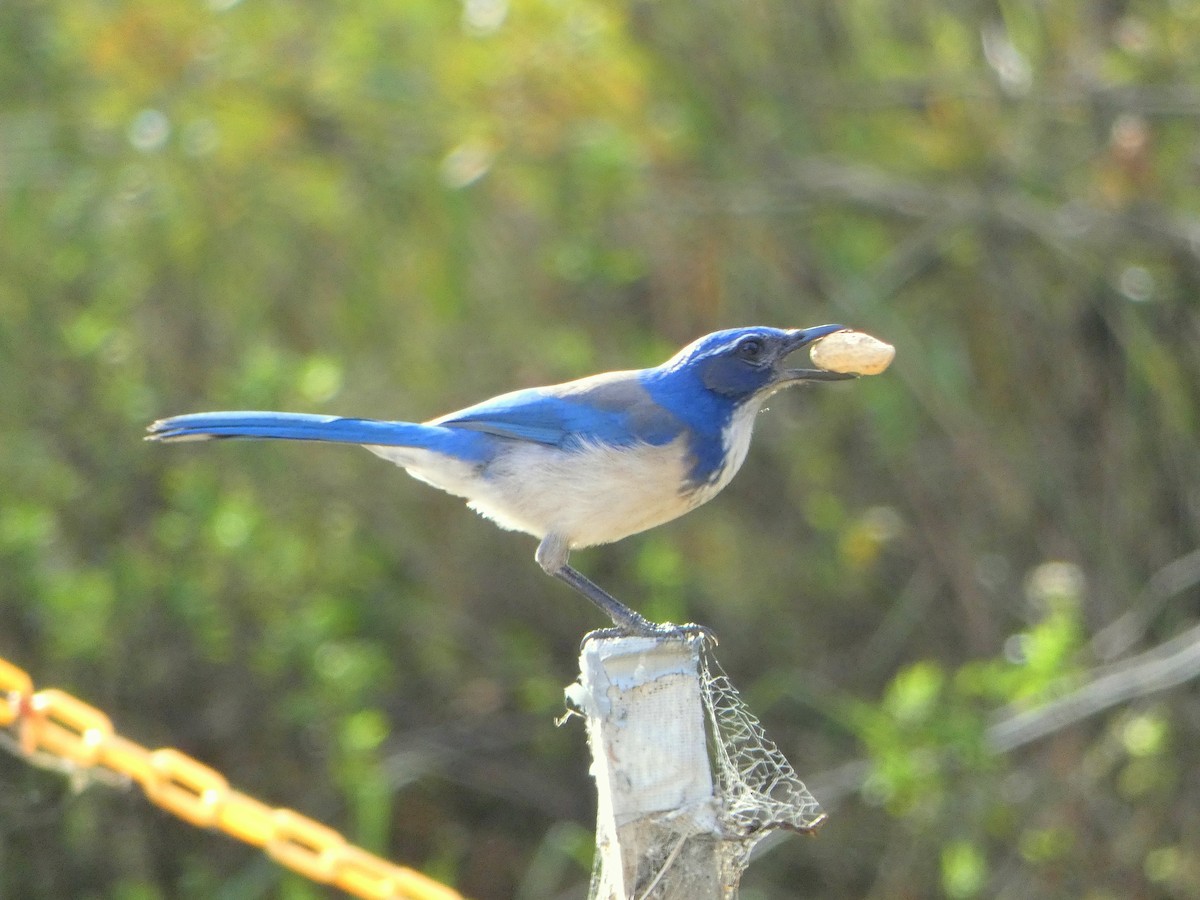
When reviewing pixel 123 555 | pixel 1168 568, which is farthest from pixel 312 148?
pixel 1168 568

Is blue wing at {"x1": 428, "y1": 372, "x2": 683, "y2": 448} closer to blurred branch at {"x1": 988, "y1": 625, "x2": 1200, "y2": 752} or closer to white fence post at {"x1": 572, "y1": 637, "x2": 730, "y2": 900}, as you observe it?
white fence post at {"x1": 572, "y1": 637, "x2": 730, "y2": 900}

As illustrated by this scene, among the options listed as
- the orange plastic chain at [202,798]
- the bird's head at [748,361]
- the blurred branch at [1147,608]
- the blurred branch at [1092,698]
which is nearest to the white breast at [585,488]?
the bird's head at [748,361]

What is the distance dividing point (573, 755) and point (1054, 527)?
87.3 inches

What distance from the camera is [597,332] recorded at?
6859 millimetres

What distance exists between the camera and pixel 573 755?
6.68 m

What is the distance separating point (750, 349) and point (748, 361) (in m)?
0.03

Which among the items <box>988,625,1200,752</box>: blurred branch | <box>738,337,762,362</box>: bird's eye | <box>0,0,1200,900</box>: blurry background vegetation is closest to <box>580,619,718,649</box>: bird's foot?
<box>738,337,762,362</box>: bird's eye

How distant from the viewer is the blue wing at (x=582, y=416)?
402 cm

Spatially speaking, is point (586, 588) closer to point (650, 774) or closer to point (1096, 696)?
point (650, 774)

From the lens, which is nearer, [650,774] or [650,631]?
[650,774]

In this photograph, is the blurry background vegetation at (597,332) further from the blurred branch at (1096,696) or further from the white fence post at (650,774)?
the white fence post at (650,774)

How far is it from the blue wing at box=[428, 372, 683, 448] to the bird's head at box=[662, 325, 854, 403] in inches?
6.8

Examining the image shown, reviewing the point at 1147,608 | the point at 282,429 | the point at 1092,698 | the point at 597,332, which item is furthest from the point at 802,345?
the point at 597,332

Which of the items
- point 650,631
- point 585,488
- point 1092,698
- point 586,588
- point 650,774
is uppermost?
point 650,774
